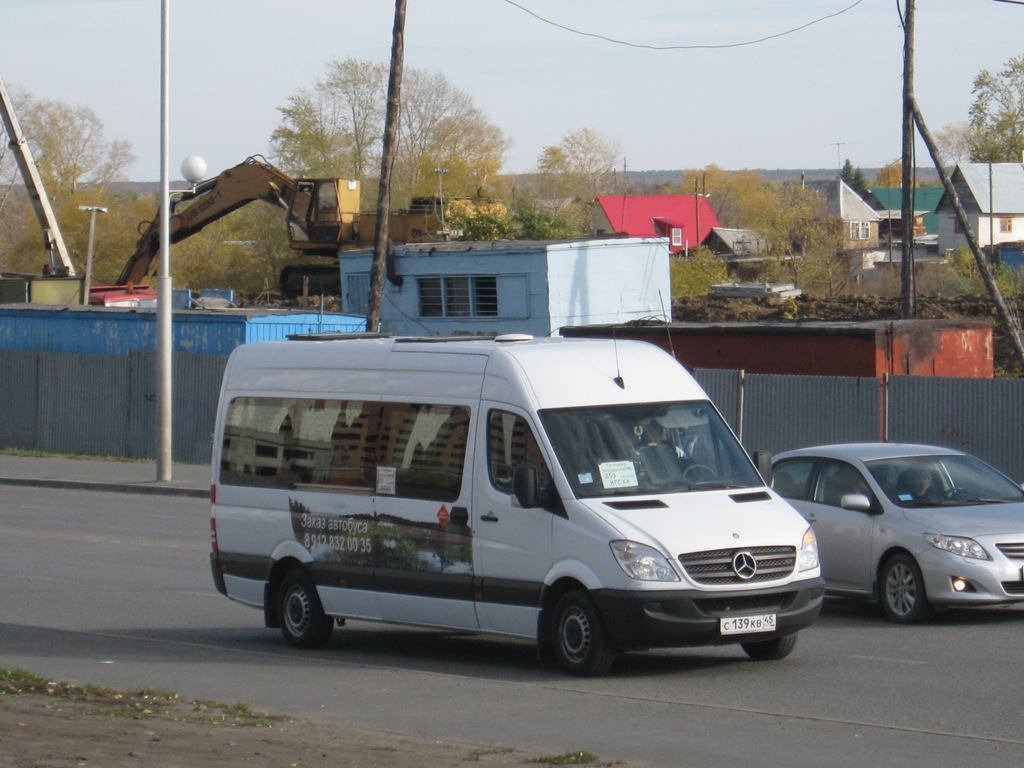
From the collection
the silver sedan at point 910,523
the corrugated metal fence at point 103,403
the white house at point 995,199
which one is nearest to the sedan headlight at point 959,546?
the silver sedan at point 910,523

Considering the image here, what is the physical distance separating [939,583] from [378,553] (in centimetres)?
457

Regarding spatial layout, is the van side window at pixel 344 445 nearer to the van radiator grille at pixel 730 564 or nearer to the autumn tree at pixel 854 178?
the van radiator grille at pixel 730 564

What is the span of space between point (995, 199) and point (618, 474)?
98.3m

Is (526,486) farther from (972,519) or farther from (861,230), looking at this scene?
(861,230)

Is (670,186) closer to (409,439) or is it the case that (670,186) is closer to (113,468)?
(113,468)

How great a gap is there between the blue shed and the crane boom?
7571 mm

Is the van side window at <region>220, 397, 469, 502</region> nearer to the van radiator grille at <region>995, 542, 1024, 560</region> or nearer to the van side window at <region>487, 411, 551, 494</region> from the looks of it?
the van side window at <region>487, 411, 551, 494</region>

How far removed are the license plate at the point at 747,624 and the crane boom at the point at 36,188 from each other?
38646 mm

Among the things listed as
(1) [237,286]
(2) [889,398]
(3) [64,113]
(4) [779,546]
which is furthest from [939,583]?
(3) [64,113]

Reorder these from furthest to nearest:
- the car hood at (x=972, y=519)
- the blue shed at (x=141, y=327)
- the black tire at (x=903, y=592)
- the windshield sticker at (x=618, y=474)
Result: the blue shed at (x=141, y=327)
the black tire at (x=903, y=592)
the car hood at (x=972, y=519)
the windshield sticker at (x=618, y=474)

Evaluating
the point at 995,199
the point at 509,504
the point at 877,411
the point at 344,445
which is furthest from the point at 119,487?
the point at 995,199

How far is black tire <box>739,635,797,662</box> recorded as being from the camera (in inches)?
395

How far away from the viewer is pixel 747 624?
9266 mm

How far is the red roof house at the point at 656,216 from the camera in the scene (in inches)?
4269
